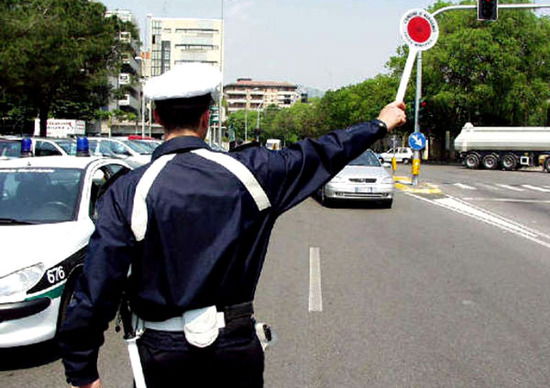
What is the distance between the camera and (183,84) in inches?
86.4

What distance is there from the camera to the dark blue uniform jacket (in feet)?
6.68

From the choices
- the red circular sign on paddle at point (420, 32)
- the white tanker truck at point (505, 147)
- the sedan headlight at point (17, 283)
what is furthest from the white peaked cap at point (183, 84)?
the white tanker truck at point (505, 147)

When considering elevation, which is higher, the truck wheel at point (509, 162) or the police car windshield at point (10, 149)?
the police car windshield at point (10, 149)

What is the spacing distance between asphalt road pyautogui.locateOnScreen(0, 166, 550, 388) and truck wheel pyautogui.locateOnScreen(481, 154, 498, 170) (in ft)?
96.8

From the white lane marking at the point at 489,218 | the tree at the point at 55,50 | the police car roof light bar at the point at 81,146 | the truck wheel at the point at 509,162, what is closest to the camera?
the police car roof light bar at the point at 81,146

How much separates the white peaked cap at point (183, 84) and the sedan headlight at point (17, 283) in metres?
2.83

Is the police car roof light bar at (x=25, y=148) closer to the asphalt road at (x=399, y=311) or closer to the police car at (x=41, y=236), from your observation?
the asphalt road at (x=399, y=311)

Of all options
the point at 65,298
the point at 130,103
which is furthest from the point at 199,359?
the point at 130,103

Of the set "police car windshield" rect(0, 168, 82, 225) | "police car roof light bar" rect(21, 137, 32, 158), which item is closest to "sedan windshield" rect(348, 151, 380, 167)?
"police car roof light bar" rect(21, 137, 32, 158)

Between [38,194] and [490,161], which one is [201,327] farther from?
[490,161]

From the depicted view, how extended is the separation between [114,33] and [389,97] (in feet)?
87.8

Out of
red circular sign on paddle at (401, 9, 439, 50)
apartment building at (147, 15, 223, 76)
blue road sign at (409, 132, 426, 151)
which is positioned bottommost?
blue road sign at (409, 132, 426, 151)

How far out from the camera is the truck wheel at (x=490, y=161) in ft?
132

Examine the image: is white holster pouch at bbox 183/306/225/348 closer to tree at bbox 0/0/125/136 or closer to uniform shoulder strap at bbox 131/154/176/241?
uniform shoulder strap at bbox 131/154/176/241
